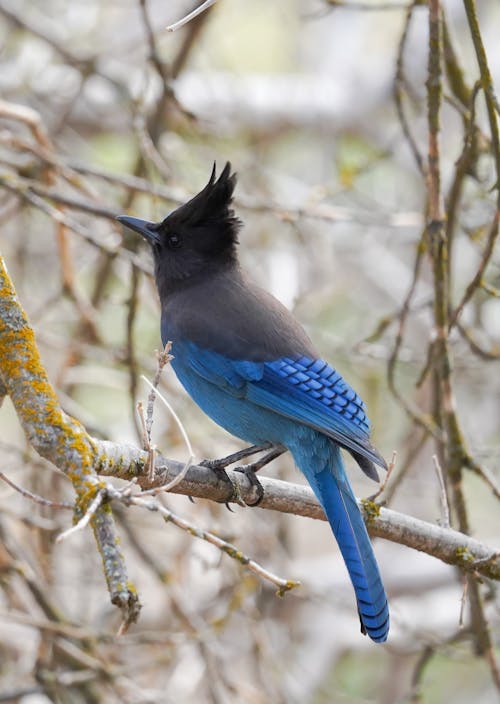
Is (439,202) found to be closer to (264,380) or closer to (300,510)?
(264,380)

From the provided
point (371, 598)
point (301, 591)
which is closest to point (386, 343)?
point (301, 591)

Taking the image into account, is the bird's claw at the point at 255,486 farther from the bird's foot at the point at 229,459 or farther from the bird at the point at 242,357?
the bird at the point at 242,357

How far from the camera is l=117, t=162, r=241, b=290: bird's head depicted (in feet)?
13.0

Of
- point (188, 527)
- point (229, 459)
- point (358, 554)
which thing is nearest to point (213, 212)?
point (229, 459)

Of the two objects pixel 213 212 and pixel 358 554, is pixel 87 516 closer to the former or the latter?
pixel 358 554

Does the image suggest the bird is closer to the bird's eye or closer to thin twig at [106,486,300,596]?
the bird's eye

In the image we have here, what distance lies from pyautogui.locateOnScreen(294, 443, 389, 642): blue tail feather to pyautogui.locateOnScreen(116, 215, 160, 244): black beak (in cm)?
127

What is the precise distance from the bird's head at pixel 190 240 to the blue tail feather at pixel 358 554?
1216mm

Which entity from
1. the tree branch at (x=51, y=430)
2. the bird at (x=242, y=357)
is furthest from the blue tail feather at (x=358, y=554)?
the tree branch at (x=51, y=430)

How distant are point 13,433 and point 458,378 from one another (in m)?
2.98

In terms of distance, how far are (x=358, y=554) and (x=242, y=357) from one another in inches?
36.3

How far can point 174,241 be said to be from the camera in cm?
403

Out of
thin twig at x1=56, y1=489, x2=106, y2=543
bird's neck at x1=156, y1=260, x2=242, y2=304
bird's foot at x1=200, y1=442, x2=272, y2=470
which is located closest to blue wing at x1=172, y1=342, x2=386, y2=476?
bird's foot at x1=200, y1=442, x2=272, y2=470

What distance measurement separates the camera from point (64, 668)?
13.0 feet
